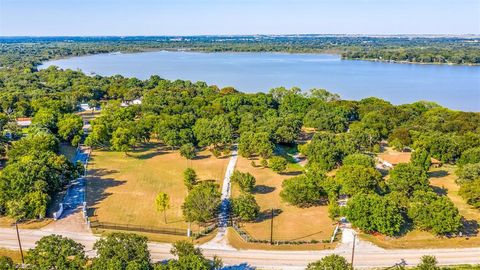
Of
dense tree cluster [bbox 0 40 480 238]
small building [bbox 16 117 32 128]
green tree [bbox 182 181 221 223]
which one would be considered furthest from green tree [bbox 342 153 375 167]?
small building [bbox 16 117 32 128]

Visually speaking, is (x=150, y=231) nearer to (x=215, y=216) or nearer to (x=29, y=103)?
(x=215, y=216)

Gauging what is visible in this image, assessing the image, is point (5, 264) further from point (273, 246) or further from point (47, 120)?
point (47, 120)

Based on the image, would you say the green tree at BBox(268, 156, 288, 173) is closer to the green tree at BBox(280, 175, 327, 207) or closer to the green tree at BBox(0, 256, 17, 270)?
the green tree at BBox(280, 175, 327, 207)

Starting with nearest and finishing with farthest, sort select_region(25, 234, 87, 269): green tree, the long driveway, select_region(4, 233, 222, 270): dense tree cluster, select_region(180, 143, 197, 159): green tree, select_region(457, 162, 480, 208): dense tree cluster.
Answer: select_region(4, 233, 222, 270): dense tree cluster
select_region(25, 234, 87, 269): green tree
the long driveway
select_region(457, 162, 480, 208): dense tree cluster
select_region(180, 143, 197, 159): green tree

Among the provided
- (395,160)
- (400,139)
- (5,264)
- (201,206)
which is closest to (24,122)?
(201,206)

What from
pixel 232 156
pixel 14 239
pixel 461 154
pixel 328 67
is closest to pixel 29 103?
pixel 232 156

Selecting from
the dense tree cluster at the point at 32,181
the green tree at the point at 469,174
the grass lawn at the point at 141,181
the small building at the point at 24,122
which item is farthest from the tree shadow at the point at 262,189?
the small building at the point at 24,122
